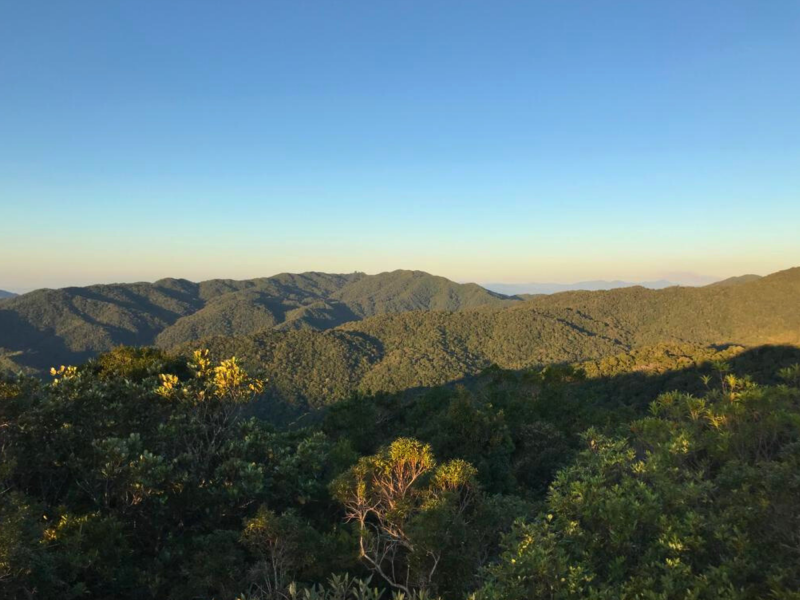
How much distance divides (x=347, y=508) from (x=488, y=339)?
159627mm

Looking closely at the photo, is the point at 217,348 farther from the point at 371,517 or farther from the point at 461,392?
the point at 371,517

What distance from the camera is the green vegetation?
909 centimetres

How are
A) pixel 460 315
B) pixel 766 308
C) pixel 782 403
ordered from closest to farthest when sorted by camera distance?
pixel 782 403 → pixel 766 308 → pixel 460 315

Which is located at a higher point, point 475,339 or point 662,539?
point 662,539

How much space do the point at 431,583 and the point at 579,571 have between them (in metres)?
4.94

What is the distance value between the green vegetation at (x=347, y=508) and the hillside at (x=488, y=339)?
98826 mm

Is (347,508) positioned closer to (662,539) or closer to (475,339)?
A: (662,539)

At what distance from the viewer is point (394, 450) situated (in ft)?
46.1

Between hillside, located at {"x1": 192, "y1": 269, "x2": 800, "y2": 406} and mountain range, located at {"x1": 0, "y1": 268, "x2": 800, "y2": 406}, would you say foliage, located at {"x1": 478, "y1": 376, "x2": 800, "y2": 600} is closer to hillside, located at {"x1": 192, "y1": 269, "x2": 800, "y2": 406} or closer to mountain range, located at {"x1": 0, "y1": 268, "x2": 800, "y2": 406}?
mountain range, located at {"x1": 0, "y1": 268, "x2": 800, "y2": 406}

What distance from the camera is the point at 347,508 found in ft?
49.8

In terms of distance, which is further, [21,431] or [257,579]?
[21,431]

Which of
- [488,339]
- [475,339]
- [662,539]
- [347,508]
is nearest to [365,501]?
[347,508]

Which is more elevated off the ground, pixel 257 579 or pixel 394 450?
pixel 394 450

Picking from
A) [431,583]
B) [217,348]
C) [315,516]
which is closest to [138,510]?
[315,516]
